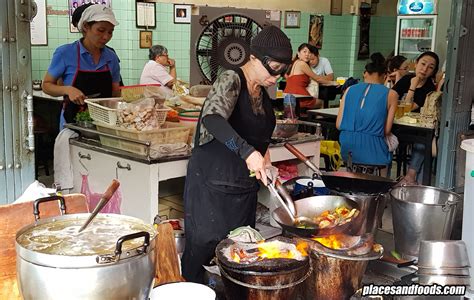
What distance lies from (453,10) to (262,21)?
212 centimetres

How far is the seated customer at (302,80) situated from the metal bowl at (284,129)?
3.42 m

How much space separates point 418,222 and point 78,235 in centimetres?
174

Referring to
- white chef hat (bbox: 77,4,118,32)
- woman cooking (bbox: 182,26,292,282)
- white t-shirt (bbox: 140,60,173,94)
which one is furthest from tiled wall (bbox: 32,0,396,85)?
woman cooking (bbox: 182,26,292,282)

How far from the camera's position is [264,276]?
1769 millimetres

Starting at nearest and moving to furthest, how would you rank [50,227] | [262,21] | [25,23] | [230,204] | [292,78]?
[50,227] < [25,23] < [230,204] < [262,21] < [292,78]

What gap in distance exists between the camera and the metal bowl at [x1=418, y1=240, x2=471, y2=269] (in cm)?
212

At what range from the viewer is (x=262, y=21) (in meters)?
6.03

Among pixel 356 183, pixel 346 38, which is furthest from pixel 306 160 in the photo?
pixel 346 38

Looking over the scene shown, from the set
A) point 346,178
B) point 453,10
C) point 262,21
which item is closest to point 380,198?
point 346,178

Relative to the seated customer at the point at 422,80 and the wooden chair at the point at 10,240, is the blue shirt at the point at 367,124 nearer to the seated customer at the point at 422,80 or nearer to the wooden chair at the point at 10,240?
the seated customer at the point at 422,80

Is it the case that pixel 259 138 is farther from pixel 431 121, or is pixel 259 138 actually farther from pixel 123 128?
pixel 431 121

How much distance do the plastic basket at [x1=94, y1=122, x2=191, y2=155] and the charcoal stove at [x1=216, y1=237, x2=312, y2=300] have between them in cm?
181

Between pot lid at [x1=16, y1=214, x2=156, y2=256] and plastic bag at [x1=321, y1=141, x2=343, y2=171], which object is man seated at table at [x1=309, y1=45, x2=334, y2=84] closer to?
plastic bag at [x1=321, y1=141, x2=343, y2=171]

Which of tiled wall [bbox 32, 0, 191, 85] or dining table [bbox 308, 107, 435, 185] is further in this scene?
tiled wall [bbox 32, 0, 191, 85]
